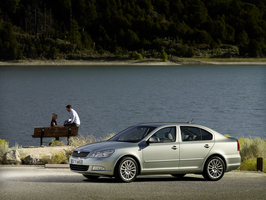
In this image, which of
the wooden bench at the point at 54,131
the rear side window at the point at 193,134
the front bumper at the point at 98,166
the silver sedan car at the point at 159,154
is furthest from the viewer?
the wooden bench at the point at 54,131

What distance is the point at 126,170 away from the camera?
9953mm

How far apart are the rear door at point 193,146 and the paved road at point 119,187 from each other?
482 millimetres

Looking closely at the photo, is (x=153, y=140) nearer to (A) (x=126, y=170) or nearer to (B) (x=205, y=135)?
(A) (x=126, y=170)

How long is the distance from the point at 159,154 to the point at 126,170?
0.88 m

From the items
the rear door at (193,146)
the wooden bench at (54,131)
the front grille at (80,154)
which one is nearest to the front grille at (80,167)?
the front grille at (80,154)

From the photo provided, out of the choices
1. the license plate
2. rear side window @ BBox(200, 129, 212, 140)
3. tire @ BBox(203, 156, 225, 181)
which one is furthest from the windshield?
tire @ BBox(203, 156, 225, 181)

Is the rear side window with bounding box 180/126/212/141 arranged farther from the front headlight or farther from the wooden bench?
the wooden bench

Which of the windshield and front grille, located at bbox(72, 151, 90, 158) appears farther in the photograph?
the windshield

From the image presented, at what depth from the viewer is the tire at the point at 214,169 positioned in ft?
35.5

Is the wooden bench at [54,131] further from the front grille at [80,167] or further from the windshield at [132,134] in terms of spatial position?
the front grille at [80,167]

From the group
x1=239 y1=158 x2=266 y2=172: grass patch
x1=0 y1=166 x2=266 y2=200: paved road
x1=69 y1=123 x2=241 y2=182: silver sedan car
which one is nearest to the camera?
x1=0 y1=166 x2=266 y2=200: paved road

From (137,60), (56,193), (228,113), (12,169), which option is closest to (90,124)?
(228,113)

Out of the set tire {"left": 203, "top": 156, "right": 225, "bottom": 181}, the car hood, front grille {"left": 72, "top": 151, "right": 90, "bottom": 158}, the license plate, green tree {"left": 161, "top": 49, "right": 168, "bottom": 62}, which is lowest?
tire {"left": 203, "top": 156, "right": 225, "bottom": 181}

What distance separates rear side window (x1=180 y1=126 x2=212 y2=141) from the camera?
10.7 meters
